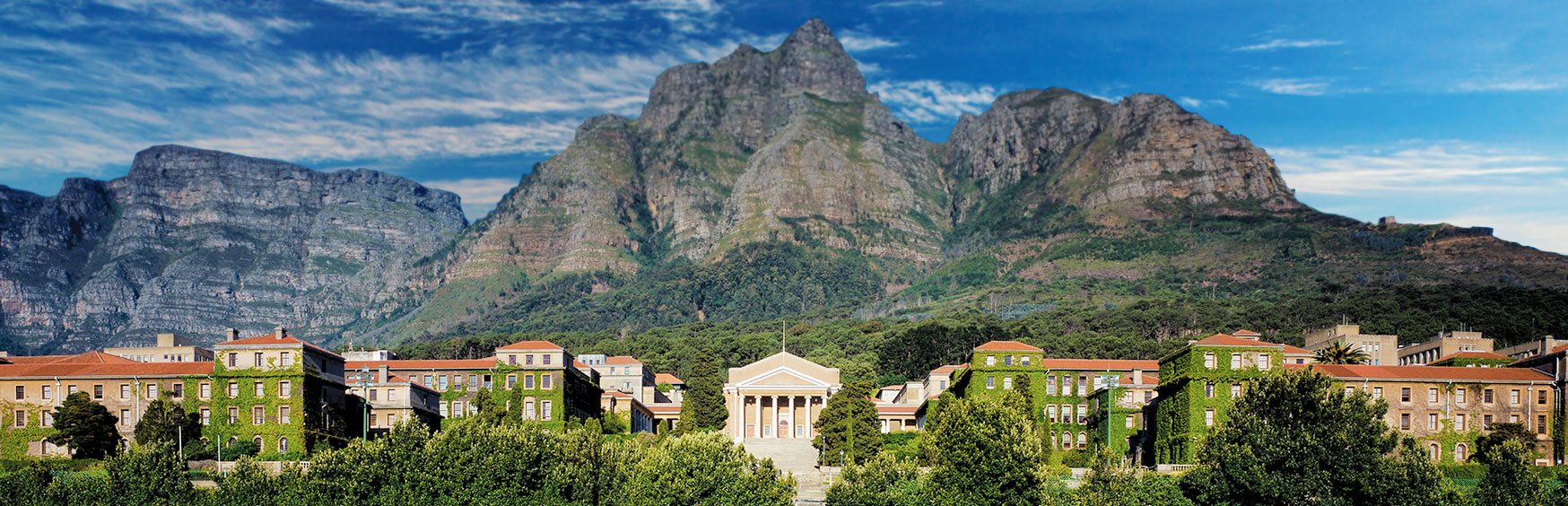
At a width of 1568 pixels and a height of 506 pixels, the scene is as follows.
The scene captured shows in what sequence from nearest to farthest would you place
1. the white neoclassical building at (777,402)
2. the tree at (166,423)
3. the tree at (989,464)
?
1. the tree at (989,464)
2. the tree at (166,423)
3. the white neoclassical building at (777,402)

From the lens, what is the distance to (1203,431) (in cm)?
9788

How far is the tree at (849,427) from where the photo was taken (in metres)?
113

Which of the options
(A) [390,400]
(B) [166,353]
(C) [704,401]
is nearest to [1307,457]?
(C) [704,401]

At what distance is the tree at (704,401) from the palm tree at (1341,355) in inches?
2197

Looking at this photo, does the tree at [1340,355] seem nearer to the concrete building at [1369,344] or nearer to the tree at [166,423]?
the concrete building at [1369,344]

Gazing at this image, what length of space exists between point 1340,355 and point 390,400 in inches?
3426

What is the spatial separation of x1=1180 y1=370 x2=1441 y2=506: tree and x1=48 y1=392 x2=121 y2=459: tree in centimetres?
7684

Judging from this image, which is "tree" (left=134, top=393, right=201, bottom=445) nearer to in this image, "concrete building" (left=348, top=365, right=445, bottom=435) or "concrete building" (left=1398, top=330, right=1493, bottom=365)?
"concrete building" (left=348, top=365, right=445, bottom=435)

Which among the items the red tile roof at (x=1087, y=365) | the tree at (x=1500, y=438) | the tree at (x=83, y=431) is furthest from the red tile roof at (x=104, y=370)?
the tree at (x=1500, y=438)

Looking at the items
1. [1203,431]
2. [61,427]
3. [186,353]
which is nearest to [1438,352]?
[1203,431]

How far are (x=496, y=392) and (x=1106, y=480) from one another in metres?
56.1

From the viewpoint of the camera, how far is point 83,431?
100438mm

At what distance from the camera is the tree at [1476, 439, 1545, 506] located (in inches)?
3275

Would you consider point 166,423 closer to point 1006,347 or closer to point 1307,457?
point 1006,347
